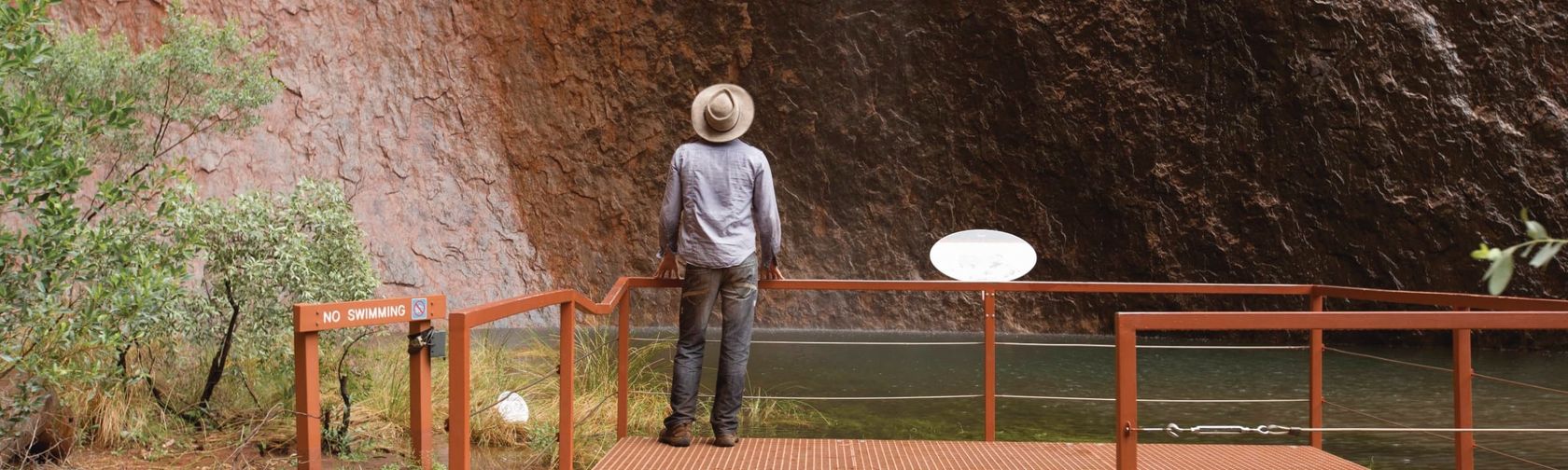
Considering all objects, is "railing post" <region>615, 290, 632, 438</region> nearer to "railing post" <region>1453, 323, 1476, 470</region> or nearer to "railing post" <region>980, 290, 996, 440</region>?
"railing post" <region>980, 290, 996, 440</region>

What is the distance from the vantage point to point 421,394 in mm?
2658

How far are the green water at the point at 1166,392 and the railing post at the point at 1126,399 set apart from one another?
9.83ft

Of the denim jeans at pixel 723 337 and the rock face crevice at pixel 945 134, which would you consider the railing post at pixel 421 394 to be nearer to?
the denim jeans at pixel 723 337

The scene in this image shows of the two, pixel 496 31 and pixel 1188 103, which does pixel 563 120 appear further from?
pixel 1188 103

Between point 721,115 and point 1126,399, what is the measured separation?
6.44ft

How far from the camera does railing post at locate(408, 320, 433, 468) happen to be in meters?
2.66

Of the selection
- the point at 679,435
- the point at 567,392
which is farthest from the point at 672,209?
the point at 567,392

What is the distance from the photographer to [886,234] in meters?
13.9

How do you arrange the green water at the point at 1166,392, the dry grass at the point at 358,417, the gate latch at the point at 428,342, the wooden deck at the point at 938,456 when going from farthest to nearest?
the green water at the point at 1166,392 < the dry grass at the point at 358,417 < the wooden deck at the point at 938,456 < the gate latch at the point at 428,342

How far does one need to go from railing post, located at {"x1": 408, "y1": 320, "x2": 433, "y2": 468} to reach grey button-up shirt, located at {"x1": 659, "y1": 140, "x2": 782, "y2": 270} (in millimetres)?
1436

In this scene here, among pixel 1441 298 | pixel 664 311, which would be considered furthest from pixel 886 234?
pixel 1441 298

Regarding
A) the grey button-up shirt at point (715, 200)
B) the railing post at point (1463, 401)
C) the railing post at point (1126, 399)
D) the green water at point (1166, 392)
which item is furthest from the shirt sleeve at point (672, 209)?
the railing post at point (1463, 401)

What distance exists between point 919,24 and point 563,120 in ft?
15.0

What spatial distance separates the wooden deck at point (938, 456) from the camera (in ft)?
12.3
